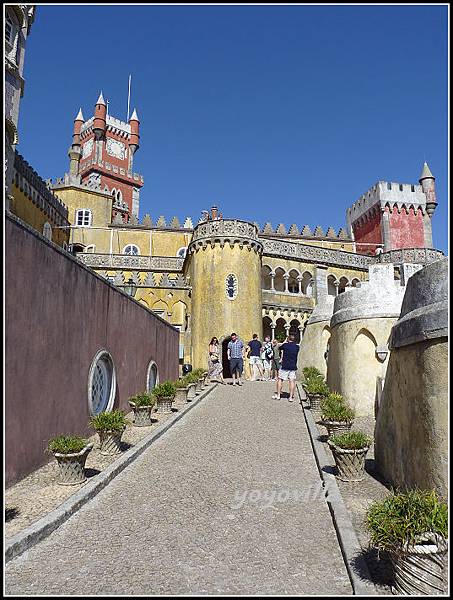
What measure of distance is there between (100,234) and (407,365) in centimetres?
3876

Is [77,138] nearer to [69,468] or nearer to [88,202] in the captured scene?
[88,202]

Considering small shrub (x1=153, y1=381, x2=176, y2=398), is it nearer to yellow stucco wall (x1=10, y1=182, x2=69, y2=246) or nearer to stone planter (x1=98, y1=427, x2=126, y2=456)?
stone planter (x1=98, y1=427, x2=126, y2=456)

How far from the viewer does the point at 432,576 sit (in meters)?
3.59

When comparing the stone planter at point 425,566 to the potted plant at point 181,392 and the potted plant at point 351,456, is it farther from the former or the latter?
the potted plant at point 181,392

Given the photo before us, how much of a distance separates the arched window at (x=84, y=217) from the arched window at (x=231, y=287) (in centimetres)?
1958

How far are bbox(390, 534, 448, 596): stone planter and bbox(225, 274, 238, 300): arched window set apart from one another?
24.5 meters

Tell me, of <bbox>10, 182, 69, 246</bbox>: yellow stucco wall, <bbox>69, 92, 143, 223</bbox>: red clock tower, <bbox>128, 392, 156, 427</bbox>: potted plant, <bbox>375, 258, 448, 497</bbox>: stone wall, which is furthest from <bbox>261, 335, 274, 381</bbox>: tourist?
<bbox>69, 92, 143, 223</bbox>: red clock tower

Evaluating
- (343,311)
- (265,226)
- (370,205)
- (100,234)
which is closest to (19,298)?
(343,311)

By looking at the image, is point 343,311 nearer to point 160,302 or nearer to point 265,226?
point 160,302

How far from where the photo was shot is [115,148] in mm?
60062

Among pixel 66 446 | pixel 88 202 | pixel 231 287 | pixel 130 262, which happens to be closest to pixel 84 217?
pixel 88 202

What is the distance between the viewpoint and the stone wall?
505 cm

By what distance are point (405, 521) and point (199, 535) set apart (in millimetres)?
2335

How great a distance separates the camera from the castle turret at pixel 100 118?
57844mm
